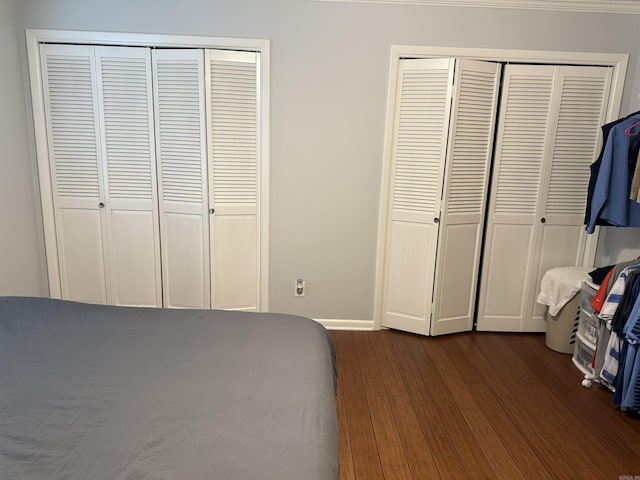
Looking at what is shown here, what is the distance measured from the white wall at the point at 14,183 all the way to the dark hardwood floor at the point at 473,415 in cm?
233

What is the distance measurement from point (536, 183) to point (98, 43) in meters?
3.31

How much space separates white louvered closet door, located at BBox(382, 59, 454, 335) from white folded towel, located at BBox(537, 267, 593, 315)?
0.83 m

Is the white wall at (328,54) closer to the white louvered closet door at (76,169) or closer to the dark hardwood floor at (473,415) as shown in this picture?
the white louvered closet door at (76,169)

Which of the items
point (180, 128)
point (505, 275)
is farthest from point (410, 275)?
point (180, 128)

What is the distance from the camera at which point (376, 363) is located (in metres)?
2.98

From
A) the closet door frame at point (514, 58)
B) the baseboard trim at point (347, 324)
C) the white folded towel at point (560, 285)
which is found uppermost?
the closet door frame at point (514, 58)

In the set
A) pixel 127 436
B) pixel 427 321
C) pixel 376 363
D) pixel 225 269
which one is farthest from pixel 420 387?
pixel 127 436

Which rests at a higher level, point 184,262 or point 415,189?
point 415,189

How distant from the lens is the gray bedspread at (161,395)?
1132 mm

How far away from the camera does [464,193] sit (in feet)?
10.5

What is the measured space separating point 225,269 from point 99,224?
1.00 m

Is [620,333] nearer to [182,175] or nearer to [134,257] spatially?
[182,175]

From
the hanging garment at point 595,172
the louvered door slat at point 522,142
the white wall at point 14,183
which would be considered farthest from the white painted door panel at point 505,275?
the white wall at point 14,183

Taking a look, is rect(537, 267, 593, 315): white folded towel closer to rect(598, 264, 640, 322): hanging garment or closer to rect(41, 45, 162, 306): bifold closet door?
rect(598, 264, 640, 322): hanging garment
